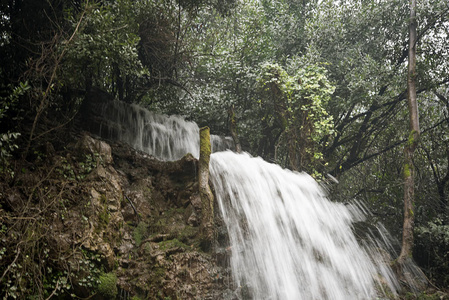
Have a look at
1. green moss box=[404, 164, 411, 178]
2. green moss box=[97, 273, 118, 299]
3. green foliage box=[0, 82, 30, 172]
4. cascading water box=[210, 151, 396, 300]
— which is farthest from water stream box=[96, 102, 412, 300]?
green foliage box=[0, 82, 30, 172]

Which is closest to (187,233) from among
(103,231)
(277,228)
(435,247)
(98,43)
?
(103,231)

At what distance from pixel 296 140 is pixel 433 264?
5585mm

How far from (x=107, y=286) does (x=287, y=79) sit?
28.6 ft

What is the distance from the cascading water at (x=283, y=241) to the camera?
6.45m

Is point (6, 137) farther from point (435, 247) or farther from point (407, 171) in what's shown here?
point (435, 247)

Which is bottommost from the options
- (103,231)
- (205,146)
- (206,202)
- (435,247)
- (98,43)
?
(435,247)

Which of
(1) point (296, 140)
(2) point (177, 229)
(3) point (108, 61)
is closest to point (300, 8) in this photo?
(1) point (296, 140)

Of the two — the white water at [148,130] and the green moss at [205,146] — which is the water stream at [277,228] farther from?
the green moss at [205,146]

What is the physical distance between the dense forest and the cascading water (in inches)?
80.3

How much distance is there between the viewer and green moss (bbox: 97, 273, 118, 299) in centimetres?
496

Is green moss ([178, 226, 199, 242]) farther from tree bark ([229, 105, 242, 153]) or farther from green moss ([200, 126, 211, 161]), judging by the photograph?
tree bark ([229, 105, 242, 153])

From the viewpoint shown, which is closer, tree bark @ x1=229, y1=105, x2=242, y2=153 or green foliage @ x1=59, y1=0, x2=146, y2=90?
green foliage @ x1=59, y1=0, x2=146, y2=90

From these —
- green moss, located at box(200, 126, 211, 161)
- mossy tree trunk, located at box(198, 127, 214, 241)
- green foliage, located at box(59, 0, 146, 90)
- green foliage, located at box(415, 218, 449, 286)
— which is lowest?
green foliage, located at box(415, 218, 449, 286)

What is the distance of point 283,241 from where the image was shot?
24.0 ft
